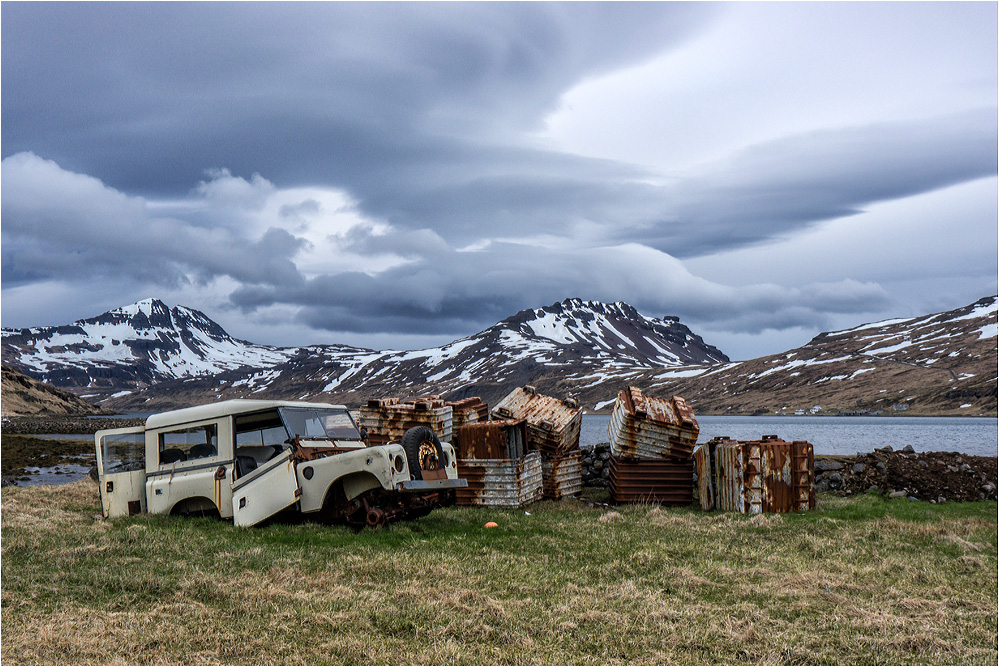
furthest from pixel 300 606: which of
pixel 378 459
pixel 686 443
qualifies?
pixel 686 443

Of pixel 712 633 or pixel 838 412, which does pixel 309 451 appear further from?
pixel 838 412

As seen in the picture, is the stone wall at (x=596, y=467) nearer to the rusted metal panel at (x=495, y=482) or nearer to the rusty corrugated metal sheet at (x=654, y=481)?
the rusty corrugated metal sheet at (x=654, y=481)

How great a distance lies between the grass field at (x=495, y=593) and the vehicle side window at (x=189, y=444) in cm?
129

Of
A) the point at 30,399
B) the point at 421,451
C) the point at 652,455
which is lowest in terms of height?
the point at 652,455

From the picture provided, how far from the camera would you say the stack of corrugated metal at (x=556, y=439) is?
59.9ft

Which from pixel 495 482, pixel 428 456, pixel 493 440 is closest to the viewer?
pixel 428 456

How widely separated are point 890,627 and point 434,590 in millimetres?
5186

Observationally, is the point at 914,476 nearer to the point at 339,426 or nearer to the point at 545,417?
the point at 545,417

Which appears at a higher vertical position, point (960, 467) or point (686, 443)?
point (686, 443)

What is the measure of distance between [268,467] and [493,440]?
237 inches

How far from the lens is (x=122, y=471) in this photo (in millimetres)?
14180

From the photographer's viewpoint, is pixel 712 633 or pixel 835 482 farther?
pixel 835 482

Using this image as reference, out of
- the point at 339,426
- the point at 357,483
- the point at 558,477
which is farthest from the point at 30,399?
the point at 357,483

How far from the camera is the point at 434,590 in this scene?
8.70 metres
